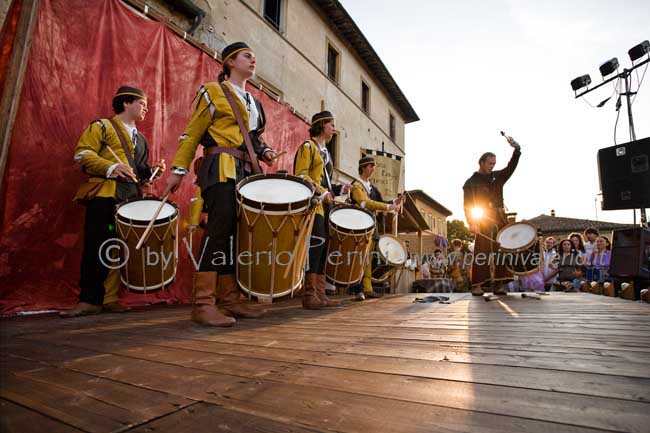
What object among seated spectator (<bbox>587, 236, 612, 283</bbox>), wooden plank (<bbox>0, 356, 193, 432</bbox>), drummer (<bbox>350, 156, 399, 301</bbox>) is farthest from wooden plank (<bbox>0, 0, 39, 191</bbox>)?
seated spectator (<bbox>587, 236, 612, 283</bbox>)

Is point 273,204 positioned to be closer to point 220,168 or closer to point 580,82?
point 220,168

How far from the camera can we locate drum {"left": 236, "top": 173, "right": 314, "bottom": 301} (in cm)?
222

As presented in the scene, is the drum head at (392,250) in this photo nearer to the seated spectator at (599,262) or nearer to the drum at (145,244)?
the drum at (145,244)

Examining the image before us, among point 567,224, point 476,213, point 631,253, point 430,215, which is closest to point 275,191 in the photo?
point 476,213

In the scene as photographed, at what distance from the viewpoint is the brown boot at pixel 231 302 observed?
2.62 meters

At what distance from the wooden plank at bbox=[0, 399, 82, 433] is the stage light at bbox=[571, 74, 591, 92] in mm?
12233

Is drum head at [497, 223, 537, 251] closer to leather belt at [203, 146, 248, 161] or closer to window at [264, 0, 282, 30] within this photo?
leather belt at [203, 146, 248, 161]

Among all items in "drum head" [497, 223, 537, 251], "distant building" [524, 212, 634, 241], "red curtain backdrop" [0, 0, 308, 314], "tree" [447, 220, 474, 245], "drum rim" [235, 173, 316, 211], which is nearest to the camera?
"drum rim" [235, 173, 316, 211]

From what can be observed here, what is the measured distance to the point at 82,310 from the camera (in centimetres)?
289

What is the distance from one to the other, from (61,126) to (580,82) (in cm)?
1165

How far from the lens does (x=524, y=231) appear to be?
4.48 metres

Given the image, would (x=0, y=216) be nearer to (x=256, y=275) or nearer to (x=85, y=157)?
(x=85, y=157)

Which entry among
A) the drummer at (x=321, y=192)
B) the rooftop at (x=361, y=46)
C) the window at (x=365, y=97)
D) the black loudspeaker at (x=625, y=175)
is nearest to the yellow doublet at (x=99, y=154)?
the drummer at (x=321, y=192)

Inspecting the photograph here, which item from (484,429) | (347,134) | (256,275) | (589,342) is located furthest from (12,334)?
(347,134)
